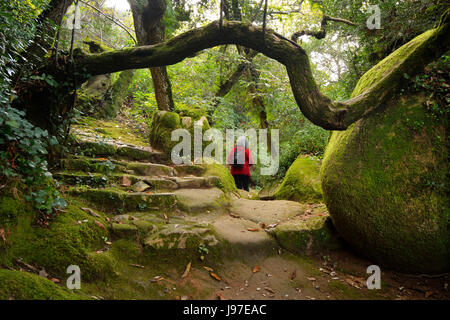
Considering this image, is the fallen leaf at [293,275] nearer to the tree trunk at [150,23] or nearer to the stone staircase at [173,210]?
the stone staircase at [173,210]

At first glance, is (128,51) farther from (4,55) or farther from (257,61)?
(257,61)

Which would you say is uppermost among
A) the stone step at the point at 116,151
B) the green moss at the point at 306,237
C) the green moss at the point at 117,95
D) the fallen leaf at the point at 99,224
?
the green moss at the point at 117,95

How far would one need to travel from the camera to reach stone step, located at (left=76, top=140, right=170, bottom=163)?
521 cm

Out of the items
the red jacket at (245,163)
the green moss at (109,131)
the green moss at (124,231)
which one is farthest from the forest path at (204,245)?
the red jacket at (245,163)

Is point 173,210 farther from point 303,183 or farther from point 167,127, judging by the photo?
point 303,183

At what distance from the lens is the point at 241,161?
313 inches

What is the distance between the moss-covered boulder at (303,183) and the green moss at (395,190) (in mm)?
2183

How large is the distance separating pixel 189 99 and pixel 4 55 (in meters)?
6.33

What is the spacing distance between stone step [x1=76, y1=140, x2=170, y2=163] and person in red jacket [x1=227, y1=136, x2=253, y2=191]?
227 cm

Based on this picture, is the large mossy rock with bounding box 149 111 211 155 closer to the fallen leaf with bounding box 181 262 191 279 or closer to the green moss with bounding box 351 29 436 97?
the fallen leaf with bounding box 181 262 191 279

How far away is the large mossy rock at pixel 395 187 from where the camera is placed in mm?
3518

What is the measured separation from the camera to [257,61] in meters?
11.0

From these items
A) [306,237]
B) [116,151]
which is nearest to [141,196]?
[116,151]

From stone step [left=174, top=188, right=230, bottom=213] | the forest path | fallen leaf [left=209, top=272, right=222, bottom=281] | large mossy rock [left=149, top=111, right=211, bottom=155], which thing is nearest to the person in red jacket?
large mossy rock [left=149, top=111, right=211, bottom=155]
